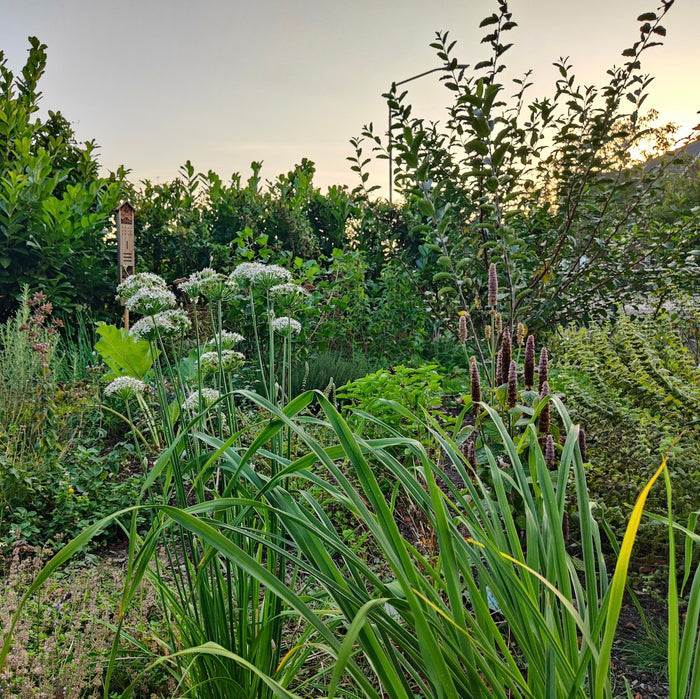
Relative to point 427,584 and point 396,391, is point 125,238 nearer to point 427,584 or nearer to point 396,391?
point 396,391

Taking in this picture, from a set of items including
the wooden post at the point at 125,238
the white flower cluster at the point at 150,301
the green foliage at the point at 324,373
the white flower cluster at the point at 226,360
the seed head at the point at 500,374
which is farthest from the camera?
the wooden post at the point at 125,238

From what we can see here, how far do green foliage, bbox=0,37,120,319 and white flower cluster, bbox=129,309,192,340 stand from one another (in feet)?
15.2

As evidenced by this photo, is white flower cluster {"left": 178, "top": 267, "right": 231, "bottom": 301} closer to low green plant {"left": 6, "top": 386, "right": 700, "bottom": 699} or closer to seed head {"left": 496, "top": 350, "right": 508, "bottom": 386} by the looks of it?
low green plant {"left": 6, "top": 386, "right": 700, "bottom": 699}

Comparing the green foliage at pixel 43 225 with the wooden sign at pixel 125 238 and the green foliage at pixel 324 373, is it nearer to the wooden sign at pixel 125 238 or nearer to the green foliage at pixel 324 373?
the wooden sign at pixel 125 238

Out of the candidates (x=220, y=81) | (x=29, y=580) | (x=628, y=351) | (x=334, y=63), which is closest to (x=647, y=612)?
(x=628, y=351)

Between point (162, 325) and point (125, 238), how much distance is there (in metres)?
4.28

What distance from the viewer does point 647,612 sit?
230cm

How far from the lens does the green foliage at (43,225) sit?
5.79 metres

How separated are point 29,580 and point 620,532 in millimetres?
2495

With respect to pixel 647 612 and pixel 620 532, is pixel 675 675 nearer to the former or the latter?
pixel 647 612

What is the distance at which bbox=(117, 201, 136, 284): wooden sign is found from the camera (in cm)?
541

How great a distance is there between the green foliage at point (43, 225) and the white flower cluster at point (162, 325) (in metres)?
4.64

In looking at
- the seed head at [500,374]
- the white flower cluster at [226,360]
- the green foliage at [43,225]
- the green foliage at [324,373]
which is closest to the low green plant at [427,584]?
the white flower cluster at [226,360]

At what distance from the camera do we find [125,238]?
5.45 metres
